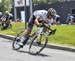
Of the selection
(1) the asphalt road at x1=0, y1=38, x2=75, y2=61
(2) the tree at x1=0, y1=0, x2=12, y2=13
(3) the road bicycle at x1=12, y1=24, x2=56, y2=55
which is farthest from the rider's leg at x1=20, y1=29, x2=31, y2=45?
(2) the tree at x1=0, y1=0, x2=12, y2=13

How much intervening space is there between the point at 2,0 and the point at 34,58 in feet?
224

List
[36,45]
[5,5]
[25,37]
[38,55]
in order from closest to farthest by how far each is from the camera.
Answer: [38,55] → [36,45] → [25,37] → [5,5]

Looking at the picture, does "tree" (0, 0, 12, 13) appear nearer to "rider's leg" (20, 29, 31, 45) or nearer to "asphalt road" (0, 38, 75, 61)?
"asphalt road" (0, 38, 75, 61)

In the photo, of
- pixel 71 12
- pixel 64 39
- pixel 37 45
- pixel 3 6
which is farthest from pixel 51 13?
pixel 3 6

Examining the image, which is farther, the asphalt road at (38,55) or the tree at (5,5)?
the tree at (5,5)

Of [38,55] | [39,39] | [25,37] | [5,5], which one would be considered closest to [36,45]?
[39,39]

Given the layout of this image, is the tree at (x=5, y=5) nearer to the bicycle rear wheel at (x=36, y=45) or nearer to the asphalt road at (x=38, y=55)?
the asphalt road at (x=38, y=55)

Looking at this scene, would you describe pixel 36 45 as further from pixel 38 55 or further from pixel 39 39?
pixel 38 55

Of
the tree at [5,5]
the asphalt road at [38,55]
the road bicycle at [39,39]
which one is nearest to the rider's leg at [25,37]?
the road bicycle at [39,39]

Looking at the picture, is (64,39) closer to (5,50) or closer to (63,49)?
(63,49)

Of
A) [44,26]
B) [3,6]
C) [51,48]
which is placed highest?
[44,26]

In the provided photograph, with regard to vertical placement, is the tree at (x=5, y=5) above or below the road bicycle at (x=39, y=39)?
below

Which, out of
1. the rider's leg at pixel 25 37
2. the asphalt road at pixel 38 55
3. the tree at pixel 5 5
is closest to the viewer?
the asphalt road at pixel 38 55

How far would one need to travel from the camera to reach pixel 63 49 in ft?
42.2
